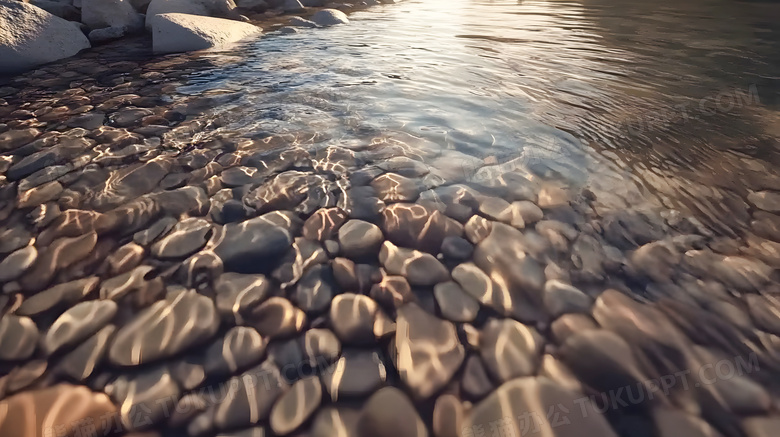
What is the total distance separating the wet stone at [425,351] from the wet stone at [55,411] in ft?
3.18

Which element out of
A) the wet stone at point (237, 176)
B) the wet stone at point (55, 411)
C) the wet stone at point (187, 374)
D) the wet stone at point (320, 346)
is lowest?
the wet stone at point (55, 411)

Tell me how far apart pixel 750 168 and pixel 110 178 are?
14.0ft

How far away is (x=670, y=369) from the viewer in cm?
134

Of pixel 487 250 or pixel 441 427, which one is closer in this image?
pixel 441 427

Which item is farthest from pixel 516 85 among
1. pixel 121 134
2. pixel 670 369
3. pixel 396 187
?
pixel 121 134

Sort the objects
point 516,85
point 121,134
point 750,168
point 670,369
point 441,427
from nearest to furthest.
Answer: point 441,427, point 670,369, point 750,168, point 121,134, point 516,85

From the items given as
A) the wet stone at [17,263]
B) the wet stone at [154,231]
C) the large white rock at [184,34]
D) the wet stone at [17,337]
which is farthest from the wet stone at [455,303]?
the large white rock at [184,34]

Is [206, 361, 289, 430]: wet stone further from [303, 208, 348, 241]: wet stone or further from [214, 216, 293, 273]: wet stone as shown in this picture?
[303, 208, 348, 241]: wet stone

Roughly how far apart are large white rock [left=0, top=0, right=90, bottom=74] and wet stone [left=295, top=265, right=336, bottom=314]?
6092 mm

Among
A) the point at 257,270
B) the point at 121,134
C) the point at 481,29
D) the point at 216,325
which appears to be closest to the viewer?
the point at 216,325

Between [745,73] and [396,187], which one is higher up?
[745,73]

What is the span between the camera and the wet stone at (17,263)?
1.71 metres

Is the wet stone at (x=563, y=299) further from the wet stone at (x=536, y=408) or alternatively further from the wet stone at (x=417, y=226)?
the wet stone at (x=417, y=226)

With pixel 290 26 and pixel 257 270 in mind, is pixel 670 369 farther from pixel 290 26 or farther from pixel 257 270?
pixel 290 26
